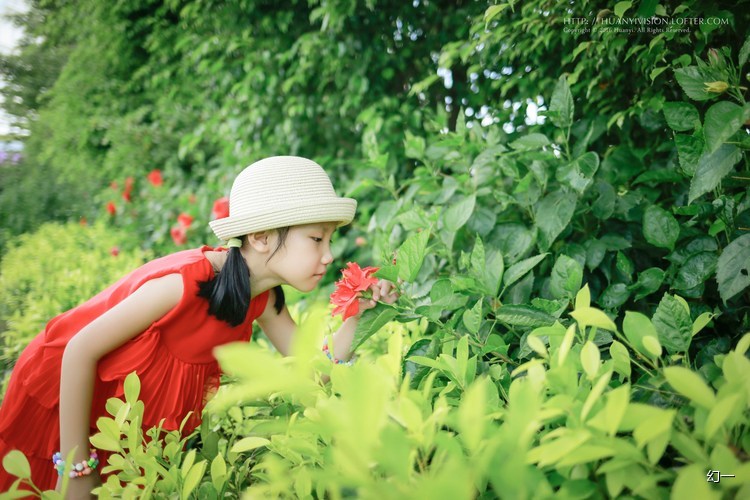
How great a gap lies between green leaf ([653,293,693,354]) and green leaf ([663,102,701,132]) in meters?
0.49

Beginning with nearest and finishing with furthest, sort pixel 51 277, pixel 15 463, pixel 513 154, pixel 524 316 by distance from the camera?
pixel 15 463 < pixel 524 316 < pixel 513 154 < pixel 51 277

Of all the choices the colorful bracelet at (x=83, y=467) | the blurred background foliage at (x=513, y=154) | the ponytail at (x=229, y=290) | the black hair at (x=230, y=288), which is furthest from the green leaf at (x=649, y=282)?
the colorful bracelet at (x=83, y=467)

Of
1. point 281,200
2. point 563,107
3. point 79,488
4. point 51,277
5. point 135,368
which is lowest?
point 51,277

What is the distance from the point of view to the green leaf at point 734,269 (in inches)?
40.4

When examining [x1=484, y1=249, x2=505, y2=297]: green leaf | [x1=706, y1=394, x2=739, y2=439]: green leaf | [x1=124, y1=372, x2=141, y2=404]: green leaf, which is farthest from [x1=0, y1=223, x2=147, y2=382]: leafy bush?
[x1=706, y1=394, x2=739, y2=439]: green leaf

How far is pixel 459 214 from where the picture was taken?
1572 mm

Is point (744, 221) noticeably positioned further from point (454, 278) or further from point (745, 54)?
point (454, 278)

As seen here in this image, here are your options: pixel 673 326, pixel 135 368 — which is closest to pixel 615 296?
pixel 673 326

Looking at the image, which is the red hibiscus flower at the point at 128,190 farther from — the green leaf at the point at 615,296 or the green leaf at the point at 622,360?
the green leaf at the point at 622,360

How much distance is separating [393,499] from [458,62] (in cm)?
248

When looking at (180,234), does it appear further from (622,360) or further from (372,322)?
(622,360)

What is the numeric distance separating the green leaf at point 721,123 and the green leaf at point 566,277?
34cm

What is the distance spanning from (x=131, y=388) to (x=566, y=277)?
94cm

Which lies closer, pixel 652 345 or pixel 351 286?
pixel 652 345
